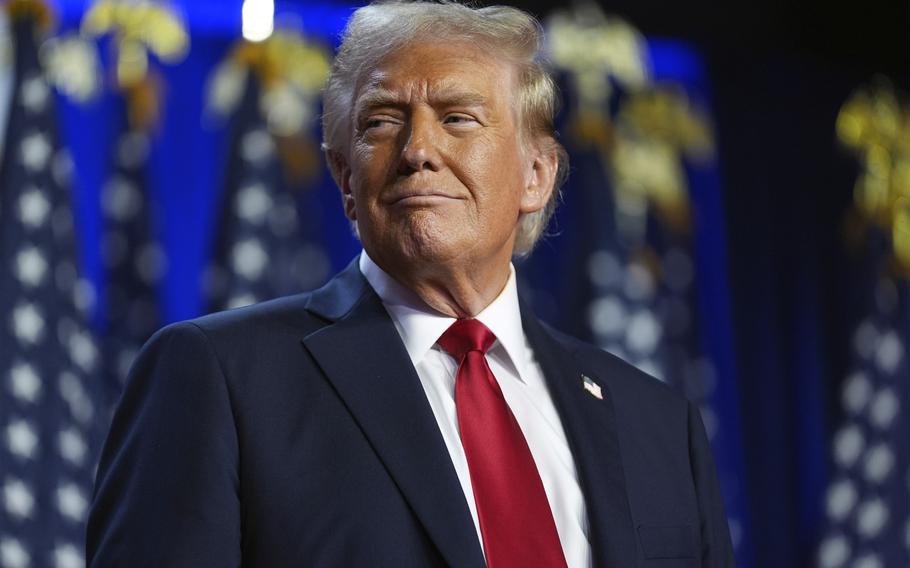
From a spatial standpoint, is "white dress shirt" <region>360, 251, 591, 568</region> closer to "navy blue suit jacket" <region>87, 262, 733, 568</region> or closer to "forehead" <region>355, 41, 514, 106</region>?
"navy blue suit jacket" <region>87, 262, 733, 568</region>

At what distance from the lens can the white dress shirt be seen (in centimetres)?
188

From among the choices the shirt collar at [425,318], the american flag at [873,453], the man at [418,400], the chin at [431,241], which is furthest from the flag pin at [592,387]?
the american flag at [873,453]

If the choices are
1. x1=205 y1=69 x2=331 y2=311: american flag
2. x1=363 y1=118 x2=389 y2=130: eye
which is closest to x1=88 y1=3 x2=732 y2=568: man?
x1=363 y1=118 x2=389 y2=130: eye

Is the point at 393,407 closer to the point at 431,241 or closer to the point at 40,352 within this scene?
the point at 431,241

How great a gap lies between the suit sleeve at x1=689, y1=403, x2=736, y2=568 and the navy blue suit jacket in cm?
11

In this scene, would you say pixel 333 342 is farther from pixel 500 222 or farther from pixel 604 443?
pixel 604 443

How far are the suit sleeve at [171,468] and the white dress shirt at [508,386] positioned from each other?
319mm

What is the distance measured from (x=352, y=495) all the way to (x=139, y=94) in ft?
12.1

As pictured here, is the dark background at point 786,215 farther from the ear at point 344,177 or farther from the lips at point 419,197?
the lips at point 419,197

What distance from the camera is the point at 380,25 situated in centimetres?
209

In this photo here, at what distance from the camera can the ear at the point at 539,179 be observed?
2.22m

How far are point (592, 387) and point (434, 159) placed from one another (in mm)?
474

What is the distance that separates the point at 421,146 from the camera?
1935 millimetres

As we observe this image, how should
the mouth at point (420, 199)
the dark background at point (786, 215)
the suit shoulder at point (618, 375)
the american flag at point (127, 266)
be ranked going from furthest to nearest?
the dark background at point (786, 215)
the american flag at point (127, 266)
the suit shoulder at point (618, 375)
the mouth at point (420, 199)
